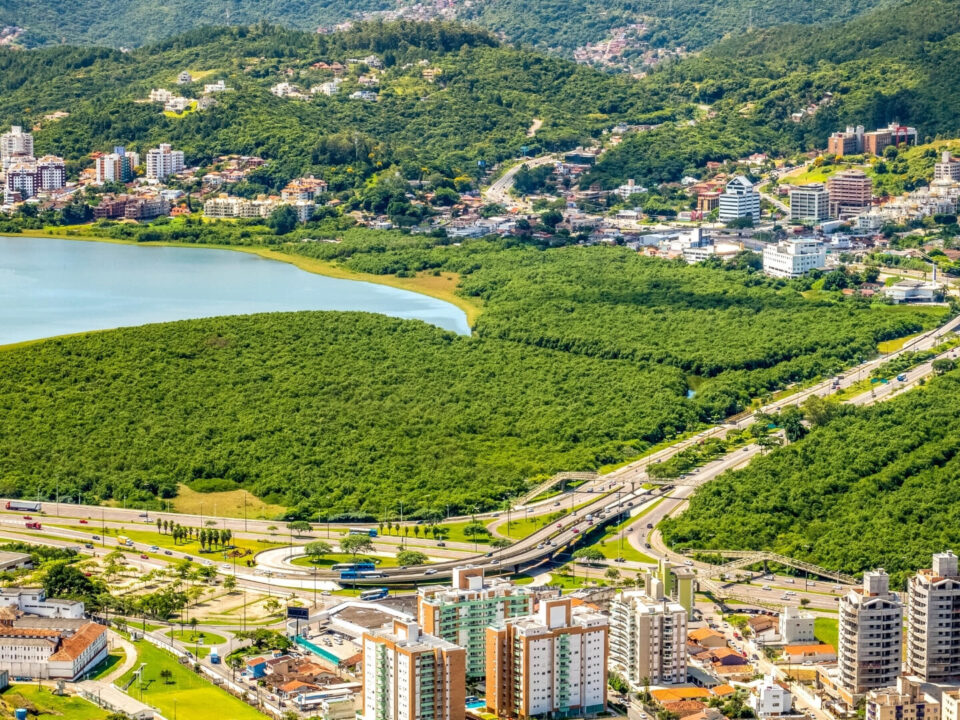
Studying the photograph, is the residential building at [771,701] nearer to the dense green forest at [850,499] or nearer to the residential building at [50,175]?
the dense green forest at [850,499]

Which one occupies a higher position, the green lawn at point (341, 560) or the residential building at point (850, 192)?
the residential building at point (850, 192)

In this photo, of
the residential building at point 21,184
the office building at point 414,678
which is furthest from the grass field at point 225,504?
the residential building at point 21,184

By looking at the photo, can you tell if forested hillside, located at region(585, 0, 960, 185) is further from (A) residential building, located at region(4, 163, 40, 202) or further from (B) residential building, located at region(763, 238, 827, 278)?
(A) residential building, located at region(4, 163, 40, 202)

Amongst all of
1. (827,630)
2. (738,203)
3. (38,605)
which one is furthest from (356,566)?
(738,203)

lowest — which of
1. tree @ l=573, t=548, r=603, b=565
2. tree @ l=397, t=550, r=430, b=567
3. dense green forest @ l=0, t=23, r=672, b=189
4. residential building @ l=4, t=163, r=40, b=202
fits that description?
tree @ l=573, t=548, r=603, b=565

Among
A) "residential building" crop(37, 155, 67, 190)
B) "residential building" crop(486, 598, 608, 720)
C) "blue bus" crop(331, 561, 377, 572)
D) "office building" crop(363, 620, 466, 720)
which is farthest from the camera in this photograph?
"residential building" crop(37, 155, 67, 190)

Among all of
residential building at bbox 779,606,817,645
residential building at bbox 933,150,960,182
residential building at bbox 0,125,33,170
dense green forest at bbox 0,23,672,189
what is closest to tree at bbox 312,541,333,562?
residential building at bbox 779,606,817,645

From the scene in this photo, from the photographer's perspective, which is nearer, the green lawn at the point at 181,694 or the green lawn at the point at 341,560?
the green lawn at the point at 181,694
